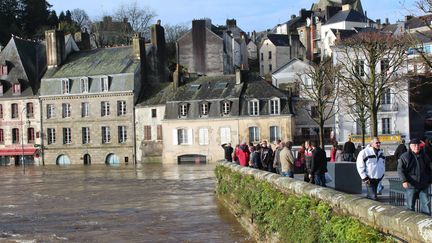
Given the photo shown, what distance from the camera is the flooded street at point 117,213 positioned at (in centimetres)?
1656

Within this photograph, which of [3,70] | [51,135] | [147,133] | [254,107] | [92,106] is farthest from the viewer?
[3,70]

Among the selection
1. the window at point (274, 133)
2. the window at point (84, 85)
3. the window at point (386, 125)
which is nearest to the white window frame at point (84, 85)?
the window at point (84, 85)

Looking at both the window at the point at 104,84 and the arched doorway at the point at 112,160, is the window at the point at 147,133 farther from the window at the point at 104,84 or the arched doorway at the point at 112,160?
the window at the point at 104,84

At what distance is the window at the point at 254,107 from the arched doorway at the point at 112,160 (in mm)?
14028

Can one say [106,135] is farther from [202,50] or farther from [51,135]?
[202,50]

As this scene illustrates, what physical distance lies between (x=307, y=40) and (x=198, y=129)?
43712 millimetres

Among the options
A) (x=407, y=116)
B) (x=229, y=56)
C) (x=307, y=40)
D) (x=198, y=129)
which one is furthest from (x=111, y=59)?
(x=307, y=40)

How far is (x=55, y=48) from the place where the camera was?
197 ft

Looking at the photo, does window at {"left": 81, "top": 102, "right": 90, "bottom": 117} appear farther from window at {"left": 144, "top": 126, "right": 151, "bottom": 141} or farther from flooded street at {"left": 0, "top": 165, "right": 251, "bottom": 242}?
flooded street at {"left": 0, "top": 165, "right": 251, "bottom": 242}

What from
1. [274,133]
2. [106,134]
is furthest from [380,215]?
[106,134]

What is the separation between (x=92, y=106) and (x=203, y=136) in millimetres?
12118

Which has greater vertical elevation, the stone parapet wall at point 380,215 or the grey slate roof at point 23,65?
the grey slate roof at point 23,65

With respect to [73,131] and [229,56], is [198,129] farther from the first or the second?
[229,56]

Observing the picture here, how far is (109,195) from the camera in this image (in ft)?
90.5
